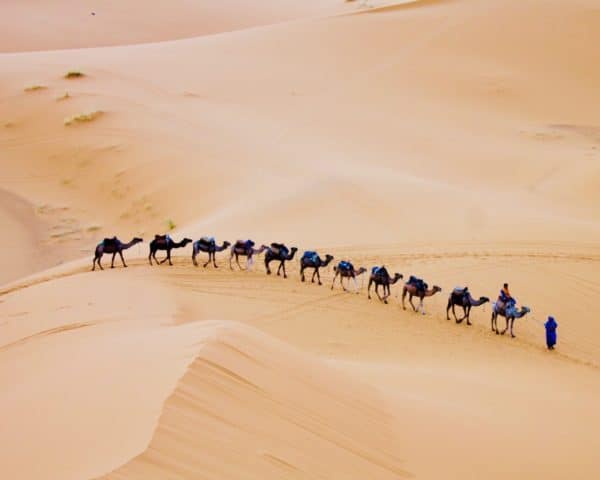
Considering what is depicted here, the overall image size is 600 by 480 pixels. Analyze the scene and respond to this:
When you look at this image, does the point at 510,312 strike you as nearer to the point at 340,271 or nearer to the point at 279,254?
the point at 340,271

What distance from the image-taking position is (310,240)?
56.0 feet

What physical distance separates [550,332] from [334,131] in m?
14.5

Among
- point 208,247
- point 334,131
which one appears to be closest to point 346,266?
point 208,247

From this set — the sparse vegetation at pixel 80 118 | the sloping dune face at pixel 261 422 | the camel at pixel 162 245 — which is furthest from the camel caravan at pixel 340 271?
the sparse vegetation at pixel 80 118

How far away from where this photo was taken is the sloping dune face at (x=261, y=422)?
216 inches

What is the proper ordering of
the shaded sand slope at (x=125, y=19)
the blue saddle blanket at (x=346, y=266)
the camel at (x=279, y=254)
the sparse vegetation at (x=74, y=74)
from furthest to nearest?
1. the shaded sand slope at (x=125, y=19)
2. the sparse vegetation at (x=74, y=74)
3. the camel at (x=279, y=254)
4. the blue saddle blanket at (x=346, y=266)

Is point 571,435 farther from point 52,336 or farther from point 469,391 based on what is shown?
point 52,336

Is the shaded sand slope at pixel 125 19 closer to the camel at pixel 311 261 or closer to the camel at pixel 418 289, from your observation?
the camel at pixel 311 261

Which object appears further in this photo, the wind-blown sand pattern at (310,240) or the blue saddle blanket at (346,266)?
the blue saddle blanket at (346,266)

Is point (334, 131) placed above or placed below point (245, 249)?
above

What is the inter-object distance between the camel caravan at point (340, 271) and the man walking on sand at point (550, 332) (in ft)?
1.51

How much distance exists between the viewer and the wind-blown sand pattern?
646cm

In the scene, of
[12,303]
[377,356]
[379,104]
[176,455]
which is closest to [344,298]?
[377,356]

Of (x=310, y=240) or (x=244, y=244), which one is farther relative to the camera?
(x=310, y=240)
